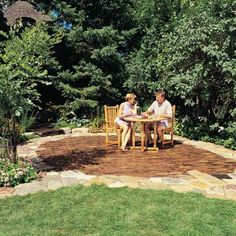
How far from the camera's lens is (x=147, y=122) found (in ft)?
28.0

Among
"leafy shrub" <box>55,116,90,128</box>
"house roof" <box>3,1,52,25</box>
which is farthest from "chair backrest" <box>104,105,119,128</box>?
"house roof" <box>3,1,52,25</box>

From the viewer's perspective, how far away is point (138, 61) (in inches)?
510

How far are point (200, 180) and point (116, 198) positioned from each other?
1.59 metres

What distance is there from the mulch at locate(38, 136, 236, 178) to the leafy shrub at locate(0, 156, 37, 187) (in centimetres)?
72

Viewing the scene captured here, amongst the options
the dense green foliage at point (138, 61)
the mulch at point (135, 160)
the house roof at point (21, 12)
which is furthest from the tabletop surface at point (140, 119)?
the house roof at point (21, 12)

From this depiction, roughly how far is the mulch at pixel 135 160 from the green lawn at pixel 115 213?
1.26 m

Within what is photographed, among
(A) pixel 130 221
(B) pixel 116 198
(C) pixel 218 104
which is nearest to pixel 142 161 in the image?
(B) pixel 116 198

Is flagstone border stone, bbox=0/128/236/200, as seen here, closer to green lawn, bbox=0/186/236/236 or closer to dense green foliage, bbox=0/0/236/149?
green lawn, bbox=0/186/236/236

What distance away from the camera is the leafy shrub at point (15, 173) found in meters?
5.66

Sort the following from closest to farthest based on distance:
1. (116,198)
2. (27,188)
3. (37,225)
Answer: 1. (37,225)
2. (116,198)
3. (27,188)

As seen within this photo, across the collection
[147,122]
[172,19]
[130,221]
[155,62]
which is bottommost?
[130,221]

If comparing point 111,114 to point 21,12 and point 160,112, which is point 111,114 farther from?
point 21,12

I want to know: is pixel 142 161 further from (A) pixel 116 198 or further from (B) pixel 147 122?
(A) pixel 116 198

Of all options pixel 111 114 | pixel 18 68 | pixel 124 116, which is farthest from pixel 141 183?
pixel 111 114
